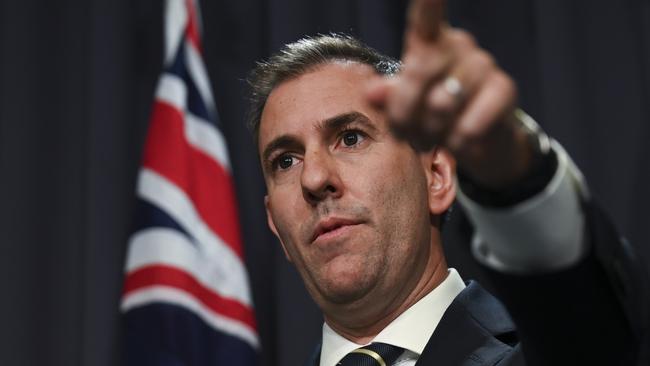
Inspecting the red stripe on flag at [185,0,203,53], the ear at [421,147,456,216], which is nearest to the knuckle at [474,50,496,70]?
the ear at [421,147,456,216]

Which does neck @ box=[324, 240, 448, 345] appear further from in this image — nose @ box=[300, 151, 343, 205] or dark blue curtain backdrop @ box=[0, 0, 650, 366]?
dark blue curtain backdrop @ box=[0, 0, 650, 366]

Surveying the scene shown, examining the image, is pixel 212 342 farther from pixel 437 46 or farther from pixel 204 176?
pixel 437 46

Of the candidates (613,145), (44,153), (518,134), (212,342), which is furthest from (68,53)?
(518,134)

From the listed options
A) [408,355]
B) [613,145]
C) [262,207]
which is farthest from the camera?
[262,207]

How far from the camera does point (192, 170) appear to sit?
95.5 inches

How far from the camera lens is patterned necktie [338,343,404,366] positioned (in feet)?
4.93

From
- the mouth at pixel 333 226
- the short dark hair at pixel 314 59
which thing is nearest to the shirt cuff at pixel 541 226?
the mouth at pixel 333 226

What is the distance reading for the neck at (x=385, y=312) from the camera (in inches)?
63.6

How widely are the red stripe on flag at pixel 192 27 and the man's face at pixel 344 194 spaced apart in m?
0.81

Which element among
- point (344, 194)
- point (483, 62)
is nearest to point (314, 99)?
point (344, 194)

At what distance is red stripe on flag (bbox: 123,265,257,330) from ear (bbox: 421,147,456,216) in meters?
0.79

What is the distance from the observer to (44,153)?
2.60 meters

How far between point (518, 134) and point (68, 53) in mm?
2071

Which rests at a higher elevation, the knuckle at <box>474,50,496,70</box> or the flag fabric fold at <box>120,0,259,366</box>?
the knuckle at <box>474,50,496,70</box>
